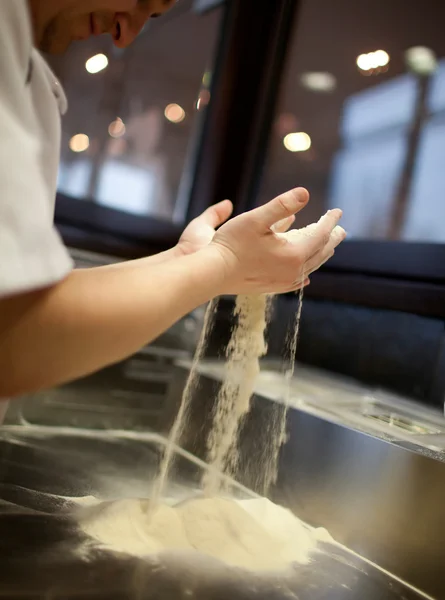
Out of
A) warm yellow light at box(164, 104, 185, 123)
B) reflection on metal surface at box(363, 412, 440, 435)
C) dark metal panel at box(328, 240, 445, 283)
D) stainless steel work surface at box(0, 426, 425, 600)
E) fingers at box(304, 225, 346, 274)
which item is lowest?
stainless steel work surface at box(0, 426, 425, 600)

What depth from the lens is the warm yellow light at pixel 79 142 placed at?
Result: 4.75 feet

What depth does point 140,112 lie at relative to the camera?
1.54 m

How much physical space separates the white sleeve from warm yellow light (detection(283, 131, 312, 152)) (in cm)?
110

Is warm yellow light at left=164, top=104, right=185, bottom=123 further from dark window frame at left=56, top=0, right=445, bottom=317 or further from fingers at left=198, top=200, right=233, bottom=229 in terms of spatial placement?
fingers at left=198, top=200, right=233, bottom=229

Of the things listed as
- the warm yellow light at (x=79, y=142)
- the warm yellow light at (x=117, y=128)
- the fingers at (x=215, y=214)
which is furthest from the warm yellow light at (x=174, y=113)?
the fingers at (x=215, y=214)

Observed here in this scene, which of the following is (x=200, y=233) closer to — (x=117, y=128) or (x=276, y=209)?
(x=276, y=209)

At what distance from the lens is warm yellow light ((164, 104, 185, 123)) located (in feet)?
5.18

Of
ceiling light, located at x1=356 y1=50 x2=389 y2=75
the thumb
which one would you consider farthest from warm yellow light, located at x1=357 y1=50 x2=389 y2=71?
the thumb

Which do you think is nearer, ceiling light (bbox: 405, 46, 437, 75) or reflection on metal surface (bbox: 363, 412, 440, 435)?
reflection on metal surface (bbox: 363, 412, 440, 435)

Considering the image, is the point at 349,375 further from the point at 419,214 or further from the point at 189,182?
the point at 189,182

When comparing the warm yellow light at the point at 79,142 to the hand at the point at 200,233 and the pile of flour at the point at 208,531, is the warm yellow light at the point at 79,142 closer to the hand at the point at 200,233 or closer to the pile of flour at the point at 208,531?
the hand at the point at 200,233

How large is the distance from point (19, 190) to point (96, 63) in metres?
1.22

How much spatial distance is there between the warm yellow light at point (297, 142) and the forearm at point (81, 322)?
1057mm

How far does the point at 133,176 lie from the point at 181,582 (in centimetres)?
115
